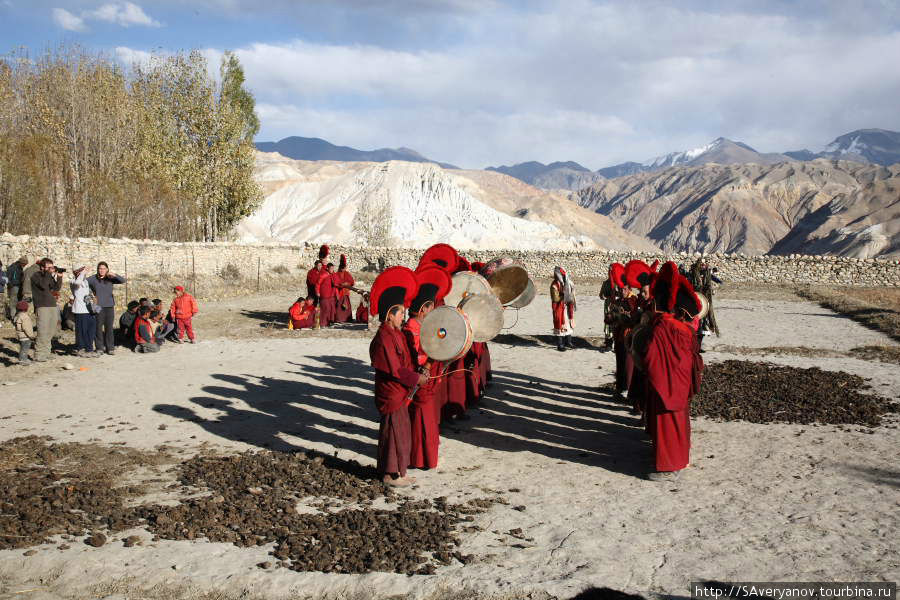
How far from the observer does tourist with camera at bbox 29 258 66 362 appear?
11.6 meters

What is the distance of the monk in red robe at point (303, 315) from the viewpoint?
54.3 ft

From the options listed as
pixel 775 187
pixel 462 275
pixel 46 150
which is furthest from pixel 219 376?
pixel 775 187

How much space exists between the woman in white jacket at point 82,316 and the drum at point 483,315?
813 centimetres

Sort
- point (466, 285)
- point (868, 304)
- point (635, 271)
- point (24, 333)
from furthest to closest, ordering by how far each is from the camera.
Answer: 1. point (868, 304)
2. point (24, 333)
3. point (635, 271)
4. point (466, 285)

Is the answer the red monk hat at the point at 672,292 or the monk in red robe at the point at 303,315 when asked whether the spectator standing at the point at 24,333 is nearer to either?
the monk in red robe at the point at 303,315

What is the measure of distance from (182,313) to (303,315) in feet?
10.5

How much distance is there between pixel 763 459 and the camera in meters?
6.93

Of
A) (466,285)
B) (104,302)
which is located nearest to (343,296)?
(104,302)

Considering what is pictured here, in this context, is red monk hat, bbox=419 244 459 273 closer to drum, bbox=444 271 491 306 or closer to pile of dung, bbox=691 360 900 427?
drum, bbox=444 271 491 306

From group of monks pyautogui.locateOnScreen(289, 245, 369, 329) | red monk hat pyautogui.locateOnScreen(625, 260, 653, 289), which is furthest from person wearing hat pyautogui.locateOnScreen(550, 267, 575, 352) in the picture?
group of monks pyautogui.locateOnScreen(289, 245, 369, 329)

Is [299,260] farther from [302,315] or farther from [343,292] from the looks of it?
[302,315]

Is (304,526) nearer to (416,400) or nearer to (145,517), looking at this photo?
(145,517)

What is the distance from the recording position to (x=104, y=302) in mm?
12391

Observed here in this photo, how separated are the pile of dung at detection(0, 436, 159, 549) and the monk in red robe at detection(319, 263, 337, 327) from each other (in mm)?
9569
